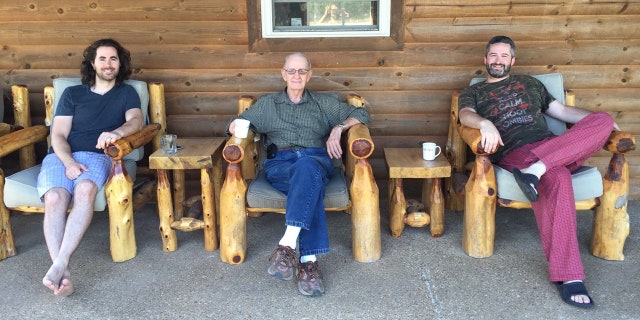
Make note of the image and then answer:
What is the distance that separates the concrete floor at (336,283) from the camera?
2.54m

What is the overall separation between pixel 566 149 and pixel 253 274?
5.51ft

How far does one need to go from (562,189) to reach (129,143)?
7.11ft

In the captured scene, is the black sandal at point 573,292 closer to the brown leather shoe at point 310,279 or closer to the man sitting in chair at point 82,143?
the brown leather shoe at point 310,279

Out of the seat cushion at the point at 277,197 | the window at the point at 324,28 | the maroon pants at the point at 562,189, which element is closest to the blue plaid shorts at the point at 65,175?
the seat cushion at the point at 277,197

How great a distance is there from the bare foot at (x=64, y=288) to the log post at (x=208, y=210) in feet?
2.48

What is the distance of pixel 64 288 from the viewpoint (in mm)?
2637

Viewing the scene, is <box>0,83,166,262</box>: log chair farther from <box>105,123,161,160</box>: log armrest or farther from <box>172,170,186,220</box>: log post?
<box>172,170,186,220</box>: log post

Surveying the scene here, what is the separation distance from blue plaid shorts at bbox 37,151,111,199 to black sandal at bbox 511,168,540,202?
6.92 ft

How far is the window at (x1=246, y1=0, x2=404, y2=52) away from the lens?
12.1 feet

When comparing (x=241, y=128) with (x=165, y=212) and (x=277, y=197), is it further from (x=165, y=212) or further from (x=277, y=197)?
(x=165, y=212)

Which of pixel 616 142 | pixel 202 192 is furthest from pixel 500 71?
pixel 202 192

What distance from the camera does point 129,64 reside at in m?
3.47

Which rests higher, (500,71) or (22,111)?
(500,71)

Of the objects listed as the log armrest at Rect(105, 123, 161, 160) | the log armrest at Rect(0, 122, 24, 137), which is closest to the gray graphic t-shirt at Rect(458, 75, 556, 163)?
the log armrest at Rect(105, 123, 161, 160)
